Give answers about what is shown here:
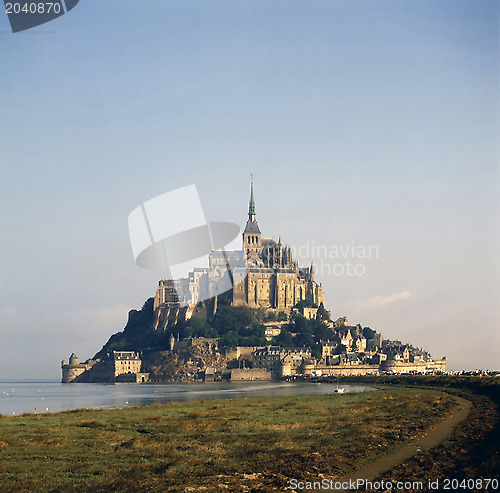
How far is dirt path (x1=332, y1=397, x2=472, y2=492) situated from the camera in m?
27.3

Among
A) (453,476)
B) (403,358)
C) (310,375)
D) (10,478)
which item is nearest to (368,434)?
(453,476)

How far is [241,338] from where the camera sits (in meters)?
176

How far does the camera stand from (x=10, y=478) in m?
26.8

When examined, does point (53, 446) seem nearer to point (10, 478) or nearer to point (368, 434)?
point (10, 478)

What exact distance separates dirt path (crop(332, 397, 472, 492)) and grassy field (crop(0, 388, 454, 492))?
1.71 ft

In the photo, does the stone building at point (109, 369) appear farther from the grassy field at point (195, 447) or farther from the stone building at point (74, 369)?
the grassy field at point (195, 447)

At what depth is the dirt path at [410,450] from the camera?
2727 centimetres

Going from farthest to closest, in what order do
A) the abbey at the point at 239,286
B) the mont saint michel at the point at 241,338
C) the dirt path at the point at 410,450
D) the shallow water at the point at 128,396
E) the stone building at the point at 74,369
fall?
the stone building at the point at 74,369, the abbey at the point at 239,286, the mont saint michel at the point at 241,338, the shallow water at the point at 128,396, the dirt path at the point at 410,450

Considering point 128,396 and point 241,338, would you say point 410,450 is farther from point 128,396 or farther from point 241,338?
point 241,338

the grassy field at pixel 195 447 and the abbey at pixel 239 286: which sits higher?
the abbey at pixel 239 286

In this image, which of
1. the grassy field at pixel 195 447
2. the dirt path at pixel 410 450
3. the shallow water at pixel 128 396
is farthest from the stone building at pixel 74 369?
the dirt path at pixel 410 450

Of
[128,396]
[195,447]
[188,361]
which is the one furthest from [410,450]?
[188,361]

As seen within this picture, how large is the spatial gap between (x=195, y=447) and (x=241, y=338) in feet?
470

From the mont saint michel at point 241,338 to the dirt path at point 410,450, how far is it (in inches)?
4734
